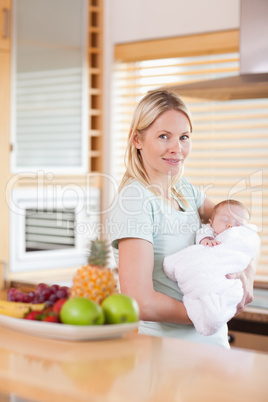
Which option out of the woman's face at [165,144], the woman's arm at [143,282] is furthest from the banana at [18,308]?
the woman's face at [165,144]

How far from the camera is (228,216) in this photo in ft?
5.77

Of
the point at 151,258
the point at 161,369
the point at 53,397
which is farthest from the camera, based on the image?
the point at 151,258

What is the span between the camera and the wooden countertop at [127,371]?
958 mm

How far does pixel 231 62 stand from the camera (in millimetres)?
3162

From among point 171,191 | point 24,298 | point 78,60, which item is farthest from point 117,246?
point 78,60

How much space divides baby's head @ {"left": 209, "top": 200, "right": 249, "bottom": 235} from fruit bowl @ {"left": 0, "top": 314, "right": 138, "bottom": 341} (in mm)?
613

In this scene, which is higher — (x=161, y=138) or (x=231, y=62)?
(x=231, y=62)

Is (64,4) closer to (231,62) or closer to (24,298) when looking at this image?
(231,62)

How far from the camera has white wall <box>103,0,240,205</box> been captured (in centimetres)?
312

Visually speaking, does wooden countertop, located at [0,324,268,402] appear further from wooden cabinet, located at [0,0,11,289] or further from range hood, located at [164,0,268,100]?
wooden cabinet, located at [0,0,11,289]

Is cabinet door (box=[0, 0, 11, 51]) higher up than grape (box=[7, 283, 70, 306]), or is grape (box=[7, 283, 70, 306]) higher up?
cabinet door (box=[0, 0, 11, 51])

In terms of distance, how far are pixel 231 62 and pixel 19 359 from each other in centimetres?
238

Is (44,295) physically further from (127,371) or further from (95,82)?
(95,82)

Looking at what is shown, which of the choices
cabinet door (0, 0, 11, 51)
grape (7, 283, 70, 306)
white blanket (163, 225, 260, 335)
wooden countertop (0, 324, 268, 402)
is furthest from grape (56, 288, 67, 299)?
cabinet door (0, 0, 11, 51)
